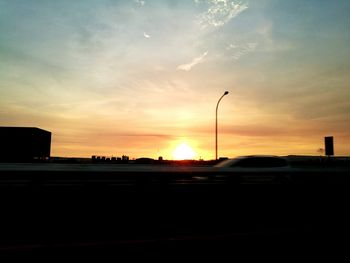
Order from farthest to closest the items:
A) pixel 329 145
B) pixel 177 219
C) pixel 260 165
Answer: pixel 329 145
pixel 260 165
pixel 177 219

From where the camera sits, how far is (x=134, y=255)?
13.7 ft

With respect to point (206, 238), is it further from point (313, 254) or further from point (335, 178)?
point (335, 178)

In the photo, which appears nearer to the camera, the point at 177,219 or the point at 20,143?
the point at 177,219

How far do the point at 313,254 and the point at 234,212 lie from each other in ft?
12.9

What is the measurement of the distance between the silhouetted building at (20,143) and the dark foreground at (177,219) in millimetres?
47910

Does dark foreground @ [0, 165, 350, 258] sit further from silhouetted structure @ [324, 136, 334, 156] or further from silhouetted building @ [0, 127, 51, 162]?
silhouetted building @ [0, 127, 51, 162]

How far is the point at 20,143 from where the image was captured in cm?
5322

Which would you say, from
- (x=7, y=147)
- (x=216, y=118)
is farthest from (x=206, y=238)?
(x=7, y=147)

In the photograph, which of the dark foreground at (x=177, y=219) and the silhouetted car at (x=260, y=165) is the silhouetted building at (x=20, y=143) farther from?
the dark foreground at (x=177, y=219)

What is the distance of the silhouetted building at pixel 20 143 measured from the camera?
5212cm

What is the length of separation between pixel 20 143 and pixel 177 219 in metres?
53.5

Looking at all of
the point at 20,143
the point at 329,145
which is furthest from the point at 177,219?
the point at 20,143

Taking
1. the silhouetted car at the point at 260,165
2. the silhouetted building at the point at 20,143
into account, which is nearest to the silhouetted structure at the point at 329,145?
the silhouetted car at the point at 260,165

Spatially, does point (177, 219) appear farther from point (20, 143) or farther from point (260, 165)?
point (20, 143)
